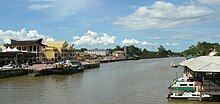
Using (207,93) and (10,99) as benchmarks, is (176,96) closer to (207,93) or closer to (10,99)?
(207,93)

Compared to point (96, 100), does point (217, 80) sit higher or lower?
higher

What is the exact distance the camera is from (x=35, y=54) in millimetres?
104812

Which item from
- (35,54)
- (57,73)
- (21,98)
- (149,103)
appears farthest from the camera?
(35,54)

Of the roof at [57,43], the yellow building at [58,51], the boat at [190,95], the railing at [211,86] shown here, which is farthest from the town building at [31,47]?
the railing at [211,86]

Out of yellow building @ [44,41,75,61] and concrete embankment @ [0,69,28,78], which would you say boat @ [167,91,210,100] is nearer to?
concrete embankment @ [0,69,28,78]

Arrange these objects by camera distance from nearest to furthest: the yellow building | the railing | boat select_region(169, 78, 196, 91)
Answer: the railing → boat select_region(169, 78, 196, 91) → the yellow building

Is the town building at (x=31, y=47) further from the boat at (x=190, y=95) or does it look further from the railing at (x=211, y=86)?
the railing at (x=211, y=86)

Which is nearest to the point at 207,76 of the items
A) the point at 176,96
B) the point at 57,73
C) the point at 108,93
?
the point at 176,96

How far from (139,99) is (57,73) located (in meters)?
37.3

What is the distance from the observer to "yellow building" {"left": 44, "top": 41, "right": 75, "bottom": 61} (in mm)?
116000

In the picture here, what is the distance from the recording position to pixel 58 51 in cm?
12119

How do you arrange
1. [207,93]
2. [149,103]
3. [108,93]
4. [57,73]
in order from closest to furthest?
1. [207,93]
2. [149,103]
3. [108,93]
4. [57,73]

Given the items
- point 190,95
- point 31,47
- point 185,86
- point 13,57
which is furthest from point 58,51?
point 190,95

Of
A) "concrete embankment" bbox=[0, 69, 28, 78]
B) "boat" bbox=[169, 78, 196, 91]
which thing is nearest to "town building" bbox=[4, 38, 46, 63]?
"concrete embankment" bbox=[0, 69, 28, 78]
